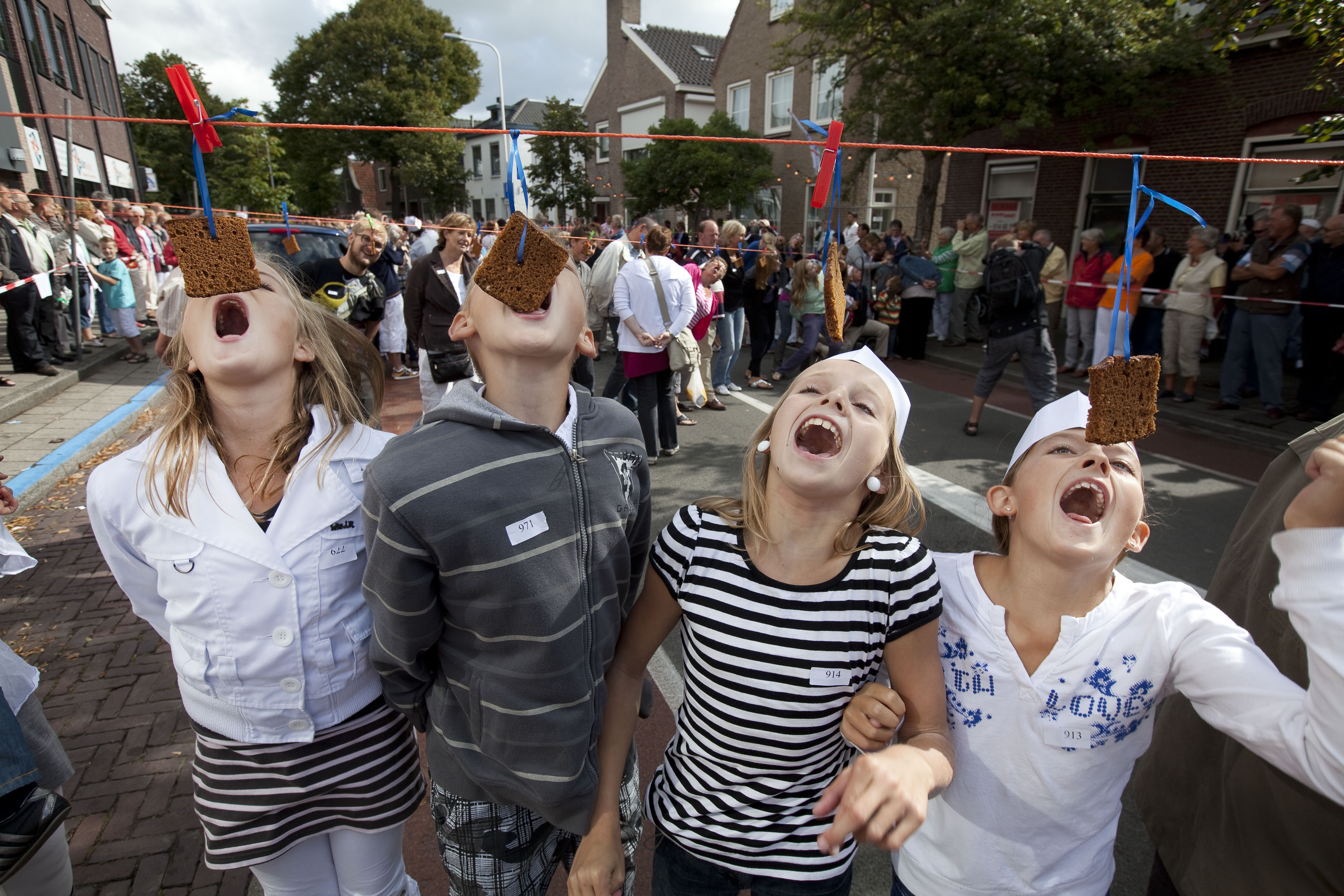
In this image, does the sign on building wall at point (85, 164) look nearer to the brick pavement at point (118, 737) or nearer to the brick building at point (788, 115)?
the brick pavement at point (118, 737)

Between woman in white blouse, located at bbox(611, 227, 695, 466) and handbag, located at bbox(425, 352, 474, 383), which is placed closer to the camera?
handbag, located at bbox(425, 352, 474, 383)

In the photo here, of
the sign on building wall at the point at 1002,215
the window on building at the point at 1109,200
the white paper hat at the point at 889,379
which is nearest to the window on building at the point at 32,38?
the sign on building wall at the point at 1002,215

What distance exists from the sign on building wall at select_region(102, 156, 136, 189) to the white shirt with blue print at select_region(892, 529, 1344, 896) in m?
28.3

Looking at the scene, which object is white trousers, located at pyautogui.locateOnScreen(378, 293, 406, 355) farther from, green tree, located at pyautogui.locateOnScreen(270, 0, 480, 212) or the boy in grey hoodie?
green tree, located at pyautogui.locateOnScreen(270, 0, 480, 212)

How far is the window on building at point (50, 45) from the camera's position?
18.5 metres

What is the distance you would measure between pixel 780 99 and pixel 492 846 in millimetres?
26748

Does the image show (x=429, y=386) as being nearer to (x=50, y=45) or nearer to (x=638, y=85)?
(x=50, y=45)

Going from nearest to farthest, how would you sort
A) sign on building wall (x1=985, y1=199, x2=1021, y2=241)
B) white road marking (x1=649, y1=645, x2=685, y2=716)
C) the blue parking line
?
1. white road marking (x1=649, y1=645, x2=685, y2=716)
2. the blue parking line
3. sign on building wall (x1=985, y1=199, x2=1021, y2=241)

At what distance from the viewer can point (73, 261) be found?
891cm

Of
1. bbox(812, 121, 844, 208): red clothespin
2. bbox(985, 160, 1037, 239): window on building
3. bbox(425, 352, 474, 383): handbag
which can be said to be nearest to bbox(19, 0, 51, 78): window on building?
bbox(425, 352, 474, 383): handbag

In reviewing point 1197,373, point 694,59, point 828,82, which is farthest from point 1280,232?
point 694,59

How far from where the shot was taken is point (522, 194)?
5.90 ft

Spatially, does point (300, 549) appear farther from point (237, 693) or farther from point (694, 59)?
point (694, 59)

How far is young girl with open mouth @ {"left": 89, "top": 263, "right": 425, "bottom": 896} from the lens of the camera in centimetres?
156
